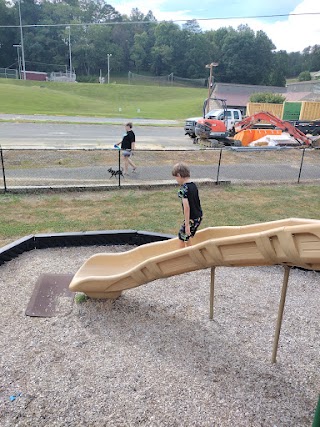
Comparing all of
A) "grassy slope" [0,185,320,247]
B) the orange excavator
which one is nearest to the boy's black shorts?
"grassy slope" [0,185,320,247]

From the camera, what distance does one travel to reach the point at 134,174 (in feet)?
40.7

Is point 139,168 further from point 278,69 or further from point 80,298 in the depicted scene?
point 278,69

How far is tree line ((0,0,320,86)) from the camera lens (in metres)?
99.7

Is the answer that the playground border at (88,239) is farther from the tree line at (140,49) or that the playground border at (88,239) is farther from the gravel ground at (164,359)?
the tree line at (140,49)

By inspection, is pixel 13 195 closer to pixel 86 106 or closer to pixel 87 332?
pixel 87 332

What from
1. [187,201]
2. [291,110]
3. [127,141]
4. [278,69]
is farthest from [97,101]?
[278,69]

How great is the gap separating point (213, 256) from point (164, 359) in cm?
117

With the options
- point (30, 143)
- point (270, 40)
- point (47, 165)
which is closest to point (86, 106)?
point (30, 143)

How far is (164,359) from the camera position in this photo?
12.7 feet

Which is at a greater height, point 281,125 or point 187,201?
point 187,201

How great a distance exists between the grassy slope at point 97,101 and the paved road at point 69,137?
47.0 ft

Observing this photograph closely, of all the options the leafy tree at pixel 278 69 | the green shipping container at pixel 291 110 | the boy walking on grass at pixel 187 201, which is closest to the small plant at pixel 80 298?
the boy walking on grass at pixel 187 201

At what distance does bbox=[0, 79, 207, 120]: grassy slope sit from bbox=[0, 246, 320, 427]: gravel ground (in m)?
36.3

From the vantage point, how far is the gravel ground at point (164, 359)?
323 cm
